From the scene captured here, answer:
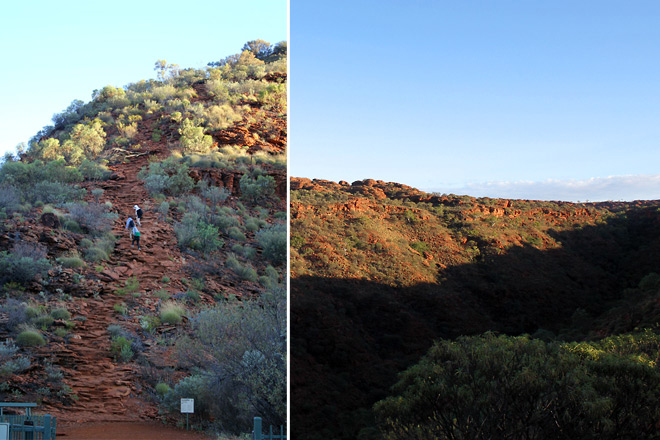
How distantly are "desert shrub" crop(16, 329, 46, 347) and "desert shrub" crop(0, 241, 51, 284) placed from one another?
1.03 metres

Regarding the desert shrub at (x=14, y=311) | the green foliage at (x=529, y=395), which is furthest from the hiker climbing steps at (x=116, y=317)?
the green foliage at (x=529, y=395)

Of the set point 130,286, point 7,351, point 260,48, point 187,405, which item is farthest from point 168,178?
point 260,48

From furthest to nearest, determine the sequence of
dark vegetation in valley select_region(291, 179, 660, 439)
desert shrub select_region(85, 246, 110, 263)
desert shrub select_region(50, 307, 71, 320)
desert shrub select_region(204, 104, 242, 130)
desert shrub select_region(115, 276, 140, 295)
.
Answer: desert shrub select_region(204, 104, 242, 130) → dark vegetation in valley select_region(291, 179, 660, 439) → desert shrub select_region(85, 246, 110, 263) → desert shrub select_region(115, 276, 140, 295) → desert shrub select_region(50, 307, 71, 320)

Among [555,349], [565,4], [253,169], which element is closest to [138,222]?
[253,169]

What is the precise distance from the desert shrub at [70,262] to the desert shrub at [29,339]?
1338mm

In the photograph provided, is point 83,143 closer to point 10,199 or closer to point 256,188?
point 10,199

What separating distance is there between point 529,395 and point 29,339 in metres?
6.41

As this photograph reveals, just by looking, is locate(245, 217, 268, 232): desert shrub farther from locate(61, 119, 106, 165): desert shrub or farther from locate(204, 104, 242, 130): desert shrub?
locate(204, 104, 242, 130): desert shrub

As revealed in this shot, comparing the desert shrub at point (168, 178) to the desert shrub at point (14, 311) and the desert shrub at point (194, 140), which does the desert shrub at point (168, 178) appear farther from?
the desert shrub at point (14, 311)

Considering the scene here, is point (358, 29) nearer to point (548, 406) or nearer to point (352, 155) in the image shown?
point (352, 155)

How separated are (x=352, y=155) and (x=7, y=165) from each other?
8.21 meters

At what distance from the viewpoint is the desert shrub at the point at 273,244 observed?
991cm

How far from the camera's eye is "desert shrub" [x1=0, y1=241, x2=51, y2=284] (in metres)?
8.50

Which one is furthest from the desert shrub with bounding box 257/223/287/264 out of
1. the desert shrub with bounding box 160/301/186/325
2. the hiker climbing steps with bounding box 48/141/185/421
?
the desert shrub with bounding box 160/301/186/325
